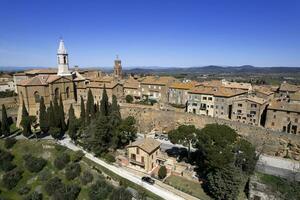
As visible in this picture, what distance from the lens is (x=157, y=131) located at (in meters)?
A: 57.8

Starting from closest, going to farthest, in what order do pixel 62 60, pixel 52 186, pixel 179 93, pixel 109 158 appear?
pixel 52 186 → pixel 109 158 → pixel 62 60 → pixel 179 93

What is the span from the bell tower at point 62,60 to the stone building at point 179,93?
31892 millimetres

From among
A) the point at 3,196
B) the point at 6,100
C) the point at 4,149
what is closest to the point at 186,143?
the point at 3,196

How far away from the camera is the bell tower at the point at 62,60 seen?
6325 centimetres

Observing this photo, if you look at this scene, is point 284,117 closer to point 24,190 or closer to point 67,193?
point 67,193

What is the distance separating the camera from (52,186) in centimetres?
3556

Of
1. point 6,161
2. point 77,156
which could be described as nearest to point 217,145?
point 77,156

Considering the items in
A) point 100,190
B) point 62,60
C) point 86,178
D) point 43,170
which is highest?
point 62,60

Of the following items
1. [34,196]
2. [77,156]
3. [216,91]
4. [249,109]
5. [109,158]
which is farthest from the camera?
[216,91]

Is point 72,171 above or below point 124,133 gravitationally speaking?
below

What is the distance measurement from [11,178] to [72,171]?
1004cm

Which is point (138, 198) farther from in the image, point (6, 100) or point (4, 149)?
point (6, 100)

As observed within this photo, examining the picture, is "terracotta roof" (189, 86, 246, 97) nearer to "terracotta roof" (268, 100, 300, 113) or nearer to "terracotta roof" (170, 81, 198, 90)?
"terracotta roof" (170, 81, 198, 90)

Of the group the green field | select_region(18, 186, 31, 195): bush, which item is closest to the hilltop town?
the green field
